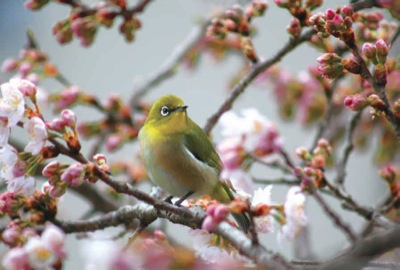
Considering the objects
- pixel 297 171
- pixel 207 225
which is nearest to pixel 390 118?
pixel 297 171

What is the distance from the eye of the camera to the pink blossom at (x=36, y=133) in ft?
4.76

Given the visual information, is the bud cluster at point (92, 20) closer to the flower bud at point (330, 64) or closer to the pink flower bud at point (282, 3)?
the pink flower bud at point (282, 3)

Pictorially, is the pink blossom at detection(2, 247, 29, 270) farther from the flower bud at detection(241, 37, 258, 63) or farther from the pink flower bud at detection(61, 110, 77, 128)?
the flower bud at detection(241, 37, 258, 63)

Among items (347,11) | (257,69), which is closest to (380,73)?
(347,11)

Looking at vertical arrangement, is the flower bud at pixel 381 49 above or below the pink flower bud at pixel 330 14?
below

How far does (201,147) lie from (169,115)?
0.66 feet

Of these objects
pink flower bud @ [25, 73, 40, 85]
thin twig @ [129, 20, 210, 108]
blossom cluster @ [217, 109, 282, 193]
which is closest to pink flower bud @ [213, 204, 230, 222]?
blossom cluster @ [217, 109, 282, 193]

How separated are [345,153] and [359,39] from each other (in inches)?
15.8

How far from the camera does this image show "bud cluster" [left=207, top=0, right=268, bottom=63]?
227cm

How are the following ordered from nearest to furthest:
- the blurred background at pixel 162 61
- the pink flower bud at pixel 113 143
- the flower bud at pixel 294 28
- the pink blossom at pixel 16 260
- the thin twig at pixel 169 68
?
1. the pink blossom at pixel 16 260
2. the flower bud at pixel 294 28
3. the pink flower bud at pixel 113 143
4. the thin twig at pixel 169 68
5. the blurred background at pixel 162 61

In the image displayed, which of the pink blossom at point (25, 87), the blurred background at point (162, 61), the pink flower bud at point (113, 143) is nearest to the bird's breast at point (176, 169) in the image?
the pink flower bud at point (113, 143)

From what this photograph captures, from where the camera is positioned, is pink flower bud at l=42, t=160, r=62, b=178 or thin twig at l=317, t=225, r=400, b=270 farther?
pink flower bud at l=42, t=160, r=62, b=178

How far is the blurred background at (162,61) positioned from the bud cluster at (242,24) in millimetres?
2280

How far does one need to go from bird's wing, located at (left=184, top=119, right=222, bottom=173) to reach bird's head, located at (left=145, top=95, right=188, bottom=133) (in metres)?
0.06
